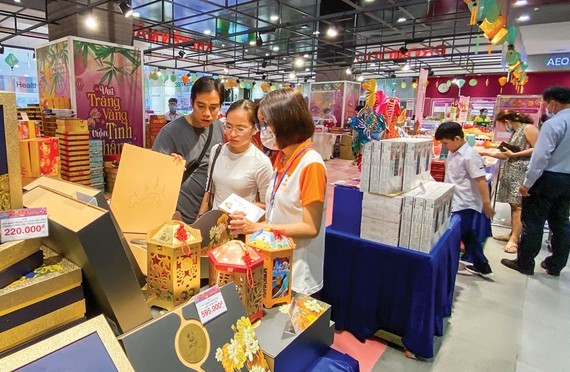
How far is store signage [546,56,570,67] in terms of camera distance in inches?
407

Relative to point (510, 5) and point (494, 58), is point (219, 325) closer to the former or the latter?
point (510, 5)

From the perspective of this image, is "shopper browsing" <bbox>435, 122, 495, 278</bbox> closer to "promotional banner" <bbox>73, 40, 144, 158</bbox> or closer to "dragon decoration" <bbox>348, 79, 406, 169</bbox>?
"dragon decoration" <bbox>348, 79, 406, 169</bbox>

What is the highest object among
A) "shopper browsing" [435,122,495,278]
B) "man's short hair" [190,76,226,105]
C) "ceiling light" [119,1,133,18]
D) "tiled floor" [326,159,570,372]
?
"ceiling light" [119,1,133,18]

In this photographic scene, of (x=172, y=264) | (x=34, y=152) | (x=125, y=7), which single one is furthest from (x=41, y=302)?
(x=125, y=7)

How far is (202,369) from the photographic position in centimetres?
79

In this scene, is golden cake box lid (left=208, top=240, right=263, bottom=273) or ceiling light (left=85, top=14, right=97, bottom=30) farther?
ceiling light (left=85, top=14, right=97, bottom=30)

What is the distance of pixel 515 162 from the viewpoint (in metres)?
4.32

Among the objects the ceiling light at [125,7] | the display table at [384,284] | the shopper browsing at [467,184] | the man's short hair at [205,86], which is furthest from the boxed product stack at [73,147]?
the shopper browsing at [467,184]

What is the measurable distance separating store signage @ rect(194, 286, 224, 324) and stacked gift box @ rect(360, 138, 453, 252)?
4.94ft

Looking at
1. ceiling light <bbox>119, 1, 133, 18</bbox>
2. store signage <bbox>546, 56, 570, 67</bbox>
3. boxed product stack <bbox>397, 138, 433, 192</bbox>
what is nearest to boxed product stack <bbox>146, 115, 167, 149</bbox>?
ceiling light <bbox>119, 1, 133, 18</bbox>

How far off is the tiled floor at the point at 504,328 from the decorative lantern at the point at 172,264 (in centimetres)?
168

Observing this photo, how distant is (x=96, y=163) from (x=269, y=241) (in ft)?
18.5

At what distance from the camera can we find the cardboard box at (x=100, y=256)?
74cm

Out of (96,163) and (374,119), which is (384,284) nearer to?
(374,119)
